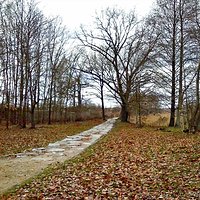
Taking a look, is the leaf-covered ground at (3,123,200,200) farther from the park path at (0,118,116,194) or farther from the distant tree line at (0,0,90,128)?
the distant tree line at (0,0,90,128)

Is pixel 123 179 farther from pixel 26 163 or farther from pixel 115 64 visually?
pixel 115 64

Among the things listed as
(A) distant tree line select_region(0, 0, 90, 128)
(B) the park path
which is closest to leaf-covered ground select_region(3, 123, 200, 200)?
(B) the park path

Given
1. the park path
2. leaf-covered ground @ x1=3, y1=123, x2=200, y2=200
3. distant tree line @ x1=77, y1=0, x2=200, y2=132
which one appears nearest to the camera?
leaf-covered ground @ x1=3, y1=123, x2=200, y2=200

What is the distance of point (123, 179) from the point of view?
768 centimetres

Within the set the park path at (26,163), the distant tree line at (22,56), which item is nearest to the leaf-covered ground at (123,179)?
the park path at (26,163)

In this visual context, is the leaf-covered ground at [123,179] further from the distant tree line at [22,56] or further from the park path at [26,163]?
the distant tree line at [22,56]

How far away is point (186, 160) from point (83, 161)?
3.22 m

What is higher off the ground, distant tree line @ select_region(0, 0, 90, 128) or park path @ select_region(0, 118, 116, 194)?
distant tree line @ select_region(0, 0, 90, 128)

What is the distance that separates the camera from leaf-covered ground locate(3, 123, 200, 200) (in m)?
6.35

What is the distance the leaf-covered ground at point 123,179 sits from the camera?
6.35 meters

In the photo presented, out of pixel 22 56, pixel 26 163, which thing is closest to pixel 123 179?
pixel 26 163

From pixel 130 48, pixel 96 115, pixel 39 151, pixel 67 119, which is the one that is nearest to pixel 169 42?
pixel 130 48

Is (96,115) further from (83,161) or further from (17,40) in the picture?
(83,161)

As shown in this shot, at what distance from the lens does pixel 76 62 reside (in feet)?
140
